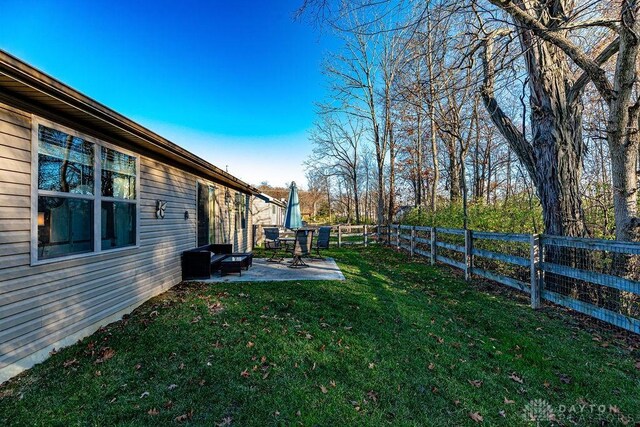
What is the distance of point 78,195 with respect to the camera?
11.7 ft

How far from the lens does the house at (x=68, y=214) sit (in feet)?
9.08

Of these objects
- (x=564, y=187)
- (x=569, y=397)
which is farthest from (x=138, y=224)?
(x=564, y=187)

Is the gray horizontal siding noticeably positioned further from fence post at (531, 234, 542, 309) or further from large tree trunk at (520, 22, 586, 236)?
large tree trunk at (520, 22, 586, 236)

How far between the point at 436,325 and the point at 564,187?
3480mm

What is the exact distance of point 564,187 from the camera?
16.4 feet

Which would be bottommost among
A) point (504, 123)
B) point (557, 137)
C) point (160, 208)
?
point (160, 208)

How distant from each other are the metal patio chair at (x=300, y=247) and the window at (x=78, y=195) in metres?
4.39

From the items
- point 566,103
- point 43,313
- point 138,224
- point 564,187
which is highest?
point 566,103

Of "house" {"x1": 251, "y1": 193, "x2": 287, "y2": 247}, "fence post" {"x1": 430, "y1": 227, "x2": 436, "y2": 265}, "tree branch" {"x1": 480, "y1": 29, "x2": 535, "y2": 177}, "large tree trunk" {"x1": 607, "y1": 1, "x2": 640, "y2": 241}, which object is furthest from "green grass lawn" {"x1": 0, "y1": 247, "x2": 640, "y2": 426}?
"house" {"x1": 251, "y1": 193, "x2": 287, "y2": 247}

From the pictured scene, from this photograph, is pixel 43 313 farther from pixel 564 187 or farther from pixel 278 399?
pixel 564 187

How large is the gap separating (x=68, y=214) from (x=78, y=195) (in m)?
0.27

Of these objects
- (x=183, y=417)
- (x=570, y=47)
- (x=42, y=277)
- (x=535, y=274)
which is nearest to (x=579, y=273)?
(x=535, y=274)

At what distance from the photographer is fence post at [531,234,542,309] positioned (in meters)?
4.66

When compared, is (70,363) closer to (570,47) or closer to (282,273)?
(282,273)
